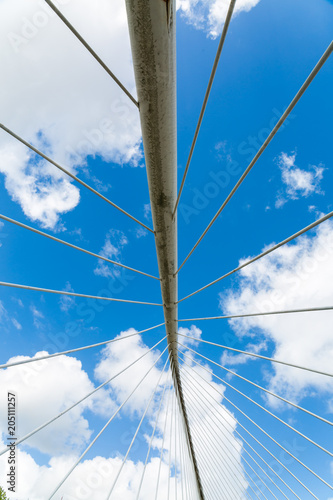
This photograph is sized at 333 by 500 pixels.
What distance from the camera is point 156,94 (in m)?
1.52

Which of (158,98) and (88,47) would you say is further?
(158,98)

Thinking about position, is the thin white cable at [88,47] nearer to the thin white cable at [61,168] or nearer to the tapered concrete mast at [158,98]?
the tapered concrete mast at [158,98]

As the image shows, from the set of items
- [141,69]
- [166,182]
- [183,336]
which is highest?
[141,69]

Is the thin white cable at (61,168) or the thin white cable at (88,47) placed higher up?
the thin white cable at (88,47)

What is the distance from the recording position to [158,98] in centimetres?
154

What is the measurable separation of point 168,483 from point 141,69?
5.02 m

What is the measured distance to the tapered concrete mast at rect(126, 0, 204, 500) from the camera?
4.20ft

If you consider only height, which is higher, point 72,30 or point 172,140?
point 72,30

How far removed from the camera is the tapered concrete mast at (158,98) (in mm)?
1279

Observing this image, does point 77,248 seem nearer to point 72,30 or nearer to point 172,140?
point 172,140

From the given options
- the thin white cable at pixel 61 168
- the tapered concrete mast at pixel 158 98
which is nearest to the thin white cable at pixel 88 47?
the tapered concrete mast at pixel 158 98

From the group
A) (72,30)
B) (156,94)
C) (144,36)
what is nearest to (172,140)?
(156,94)

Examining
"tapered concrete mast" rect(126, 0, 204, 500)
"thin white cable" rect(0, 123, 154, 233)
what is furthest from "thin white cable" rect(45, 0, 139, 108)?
"thin white cable" rect(0, 123, 154, 233)

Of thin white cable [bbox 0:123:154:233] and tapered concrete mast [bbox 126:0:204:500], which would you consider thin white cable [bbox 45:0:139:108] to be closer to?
tapered concrete mast [bbox 126:0:204:500]
